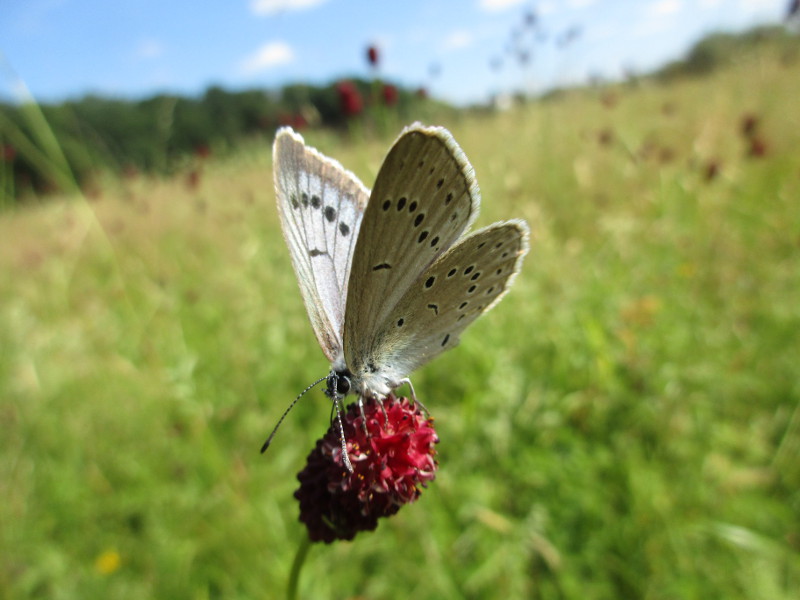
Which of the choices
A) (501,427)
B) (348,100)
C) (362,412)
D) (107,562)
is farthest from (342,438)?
(348,100)

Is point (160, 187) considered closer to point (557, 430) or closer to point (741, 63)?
point (557, 430)

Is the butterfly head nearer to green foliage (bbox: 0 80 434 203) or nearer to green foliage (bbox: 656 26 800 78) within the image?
green foliage (bbox: 0 80 434 203)

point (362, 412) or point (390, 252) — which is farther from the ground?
point (390, 252)

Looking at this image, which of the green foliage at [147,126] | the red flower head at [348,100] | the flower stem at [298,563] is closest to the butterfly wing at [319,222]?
the flower stem at [298,563]

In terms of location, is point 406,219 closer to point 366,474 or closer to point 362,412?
point 362,412

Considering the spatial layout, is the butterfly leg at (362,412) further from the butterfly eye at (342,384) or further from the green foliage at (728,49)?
the green foliage at (728,49)

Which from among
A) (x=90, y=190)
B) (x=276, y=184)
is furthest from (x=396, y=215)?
(x=90, y=190)
